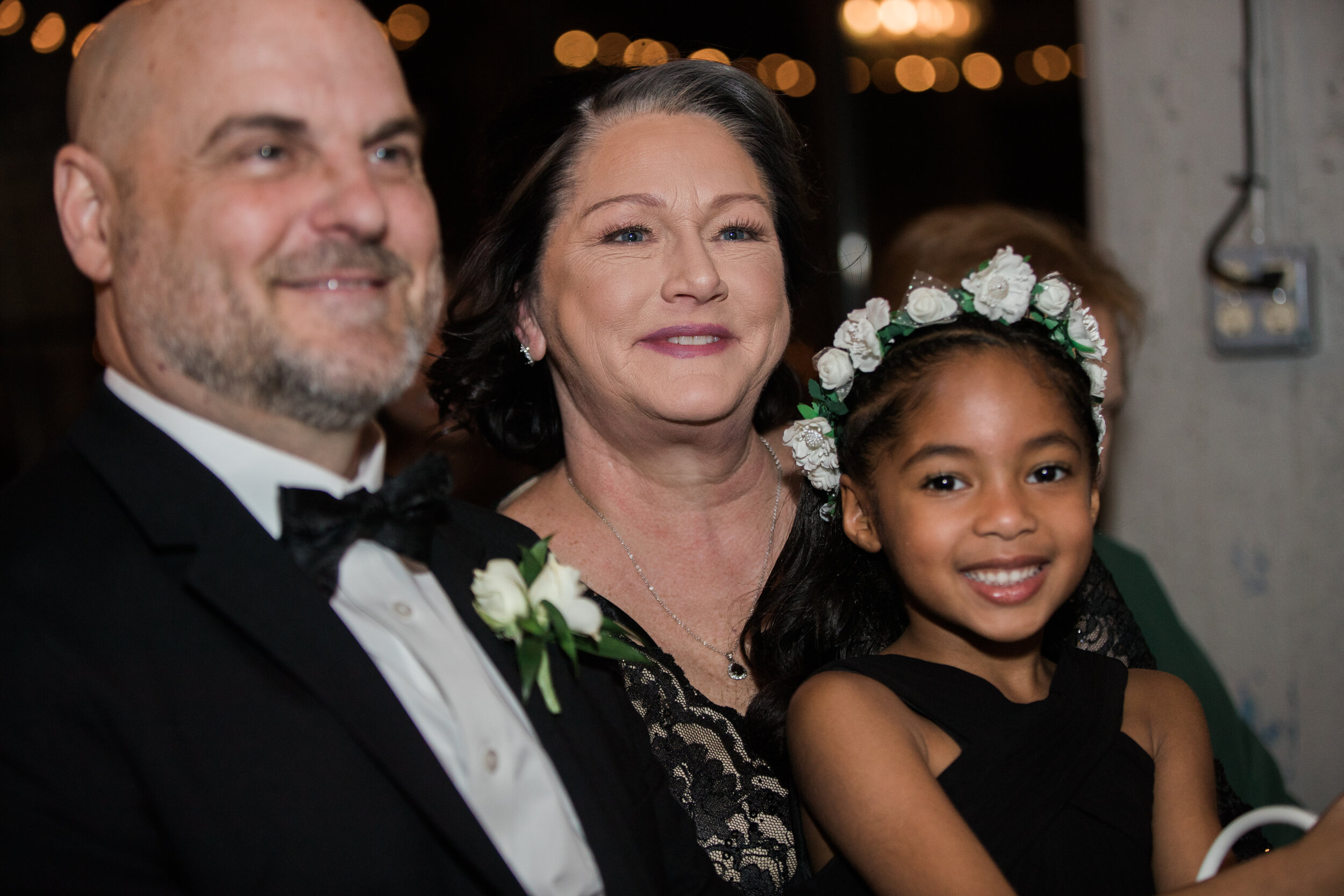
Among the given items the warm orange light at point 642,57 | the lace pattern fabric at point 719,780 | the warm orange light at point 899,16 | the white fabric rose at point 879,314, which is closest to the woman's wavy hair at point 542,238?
the warm orange light at point 642,57

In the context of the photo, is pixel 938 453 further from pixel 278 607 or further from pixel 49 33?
pixel 49 33

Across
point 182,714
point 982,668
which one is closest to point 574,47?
point 982,668

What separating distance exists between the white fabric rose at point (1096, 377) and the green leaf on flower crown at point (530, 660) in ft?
3.58

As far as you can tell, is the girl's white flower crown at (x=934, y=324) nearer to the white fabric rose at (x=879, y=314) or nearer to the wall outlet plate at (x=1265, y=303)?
the white fabric rose at (x=879, y=314)

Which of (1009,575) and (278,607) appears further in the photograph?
(1009,575)

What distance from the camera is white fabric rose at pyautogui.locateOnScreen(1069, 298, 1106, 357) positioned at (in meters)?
1.90

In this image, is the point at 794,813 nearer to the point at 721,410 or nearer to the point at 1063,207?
the point at 721,410

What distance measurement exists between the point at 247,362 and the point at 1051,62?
428cm

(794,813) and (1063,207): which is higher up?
(1063,207)

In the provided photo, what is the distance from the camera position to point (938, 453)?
1711 mm

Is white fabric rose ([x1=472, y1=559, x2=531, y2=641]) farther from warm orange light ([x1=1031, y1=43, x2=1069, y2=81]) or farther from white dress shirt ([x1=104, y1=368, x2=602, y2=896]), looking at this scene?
warm orange light ([x1=1031, y1=43, x2=1069, y2=81])

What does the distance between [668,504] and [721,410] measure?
14.3 inches

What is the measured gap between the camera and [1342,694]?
11.1 feet

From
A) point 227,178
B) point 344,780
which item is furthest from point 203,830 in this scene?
point 227,178
